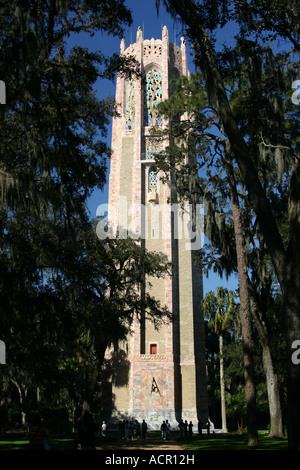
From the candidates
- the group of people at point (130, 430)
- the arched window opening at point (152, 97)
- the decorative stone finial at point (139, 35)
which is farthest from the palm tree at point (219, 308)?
the decorative stone finial at point (139, 35)

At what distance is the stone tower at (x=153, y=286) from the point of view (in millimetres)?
32219

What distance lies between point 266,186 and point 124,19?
8.57 m

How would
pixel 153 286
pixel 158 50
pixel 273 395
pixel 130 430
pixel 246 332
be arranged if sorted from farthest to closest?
pixel 158 50 < pixel 153 286 < pixel 130 430 < pixel 273 395 < pixel 246 332

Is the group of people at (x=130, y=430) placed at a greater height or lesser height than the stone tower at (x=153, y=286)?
lesser

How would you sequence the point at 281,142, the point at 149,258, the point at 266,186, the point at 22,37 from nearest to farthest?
the point at 22,37 → the point at 281,142 → the point at 266,186 → the point at 149,258

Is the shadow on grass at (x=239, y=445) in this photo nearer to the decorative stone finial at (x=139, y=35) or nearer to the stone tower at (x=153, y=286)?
the stone tower at (x=153, y=286)

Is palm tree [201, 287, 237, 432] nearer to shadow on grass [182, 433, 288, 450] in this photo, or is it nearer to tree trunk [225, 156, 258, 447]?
shadow on grass [182, 433, 288, 450]

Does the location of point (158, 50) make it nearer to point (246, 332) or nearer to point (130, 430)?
point (130, 430)

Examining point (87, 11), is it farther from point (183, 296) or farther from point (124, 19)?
point (183, 296)

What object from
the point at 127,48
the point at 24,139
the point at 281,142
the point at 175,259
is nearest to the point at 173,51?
the point at 127,48

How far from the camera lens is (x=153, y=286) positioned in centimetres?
3550

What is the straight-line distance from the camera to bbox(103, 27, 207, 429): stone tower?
32.2 metres

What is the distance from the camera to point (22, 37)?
10219mm

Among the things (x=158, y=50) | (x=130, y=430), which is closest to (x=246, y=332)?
(x=130, y=430)
